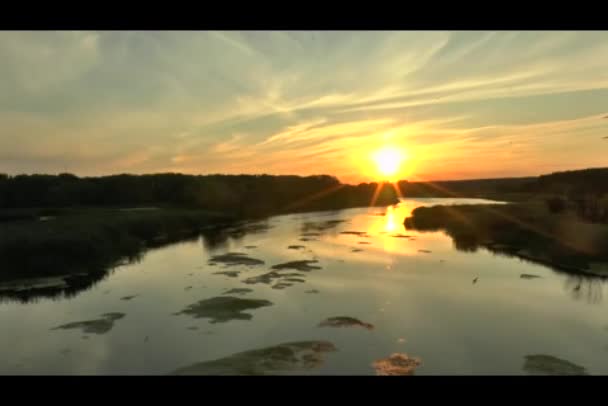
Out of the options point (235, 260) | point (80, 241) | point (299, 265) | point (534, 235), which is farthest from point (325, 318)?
point (534, 235)

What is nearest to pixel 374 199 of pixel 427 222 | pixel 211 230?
pixel 427 222

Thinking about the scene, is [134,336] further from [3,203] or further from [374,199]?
[374,199]

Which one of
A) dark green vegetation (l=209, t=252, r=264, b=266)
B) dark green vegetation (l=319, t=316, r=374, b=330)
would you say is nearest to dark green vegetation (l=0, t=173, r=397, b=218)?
dark green vegetation (l=209, t=252, r=264, b=266)

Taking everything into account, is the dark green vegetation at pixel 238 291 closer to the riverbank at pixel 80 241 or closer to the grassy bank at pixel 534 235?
the riverbank at pixel 80 241

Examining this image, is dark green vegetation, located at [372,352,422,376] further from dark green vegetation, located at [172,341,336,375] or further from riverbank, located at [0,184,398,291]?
riverbank, located at [0,184,398,291]

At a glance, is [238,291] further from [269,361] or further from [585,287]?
[585,287]
